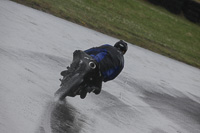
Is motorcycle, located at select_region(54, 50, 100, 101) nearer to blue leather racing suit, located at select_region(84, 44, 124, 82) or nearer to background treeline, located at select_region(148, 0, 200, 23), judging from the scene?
blue leather racing suit, located at select_region(84, 44, 124, 82)

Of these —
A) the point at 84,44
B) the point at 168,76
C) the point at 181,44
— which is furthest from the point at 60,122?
the point at 181,44

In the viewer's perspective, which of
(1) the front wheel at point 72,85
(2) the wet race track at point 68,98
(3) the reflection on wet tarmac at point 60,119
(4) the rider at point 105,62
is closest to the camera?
(3) the reflection on wet tarmac at point 60,119

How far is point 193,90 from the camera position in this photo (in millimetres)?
11586

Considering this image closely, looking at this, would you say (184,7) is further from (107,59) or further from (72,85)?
(72,85)

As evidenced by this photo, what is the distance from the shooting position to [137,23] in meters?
27.5

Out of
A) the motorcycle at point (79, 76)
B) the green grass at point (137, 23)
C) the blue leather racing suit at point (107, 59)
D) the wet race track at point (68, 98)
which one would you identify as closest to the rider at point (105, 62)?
the blue leather racing suit at point (107, 59)

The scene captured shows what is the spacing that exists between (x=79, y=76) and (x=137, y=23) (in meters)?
22.7

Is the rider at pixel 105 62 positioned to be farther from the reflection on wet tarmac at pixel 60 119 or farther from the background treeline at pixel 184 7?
the background treeline at pixel 184 7

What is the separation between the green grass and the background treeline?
88 centimetres

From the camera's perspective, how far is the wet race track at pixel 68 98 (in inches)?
192

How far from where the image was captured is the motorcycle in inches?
209

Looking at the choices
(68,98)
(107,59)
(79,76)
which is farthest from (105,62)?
(68,98)

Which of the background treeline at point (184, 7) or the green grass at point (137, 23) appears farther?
the background treeline at point (184, 7)

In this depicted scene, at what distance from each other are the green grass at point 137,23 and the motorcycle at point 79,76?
12.6 m
